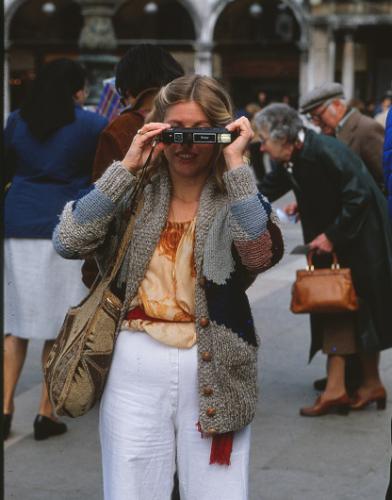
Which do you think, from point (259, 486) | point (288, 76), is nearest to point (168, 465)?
point (259, 486)

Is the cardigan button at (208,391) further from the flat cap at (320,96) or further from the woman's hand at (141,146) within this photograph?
the flat cap at (320,96)

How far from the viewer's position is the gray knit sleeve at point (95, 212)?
292 cm

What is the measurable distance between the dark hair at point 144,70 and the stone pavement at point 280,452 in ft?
5.71

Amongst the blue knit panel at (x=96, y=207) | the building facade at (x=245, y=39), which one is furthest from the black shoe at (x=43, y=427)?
the building facade at (x=245, y=39)

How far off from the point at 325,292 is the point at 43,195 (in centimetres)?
150

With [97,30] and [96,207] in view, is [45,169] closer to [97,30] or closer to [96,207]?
[96,207]

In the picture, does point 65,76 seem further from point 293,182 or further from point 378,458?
point 378,458

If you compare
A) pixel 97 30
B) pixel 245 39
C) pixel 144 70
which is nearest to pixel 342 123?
pixel 144 70

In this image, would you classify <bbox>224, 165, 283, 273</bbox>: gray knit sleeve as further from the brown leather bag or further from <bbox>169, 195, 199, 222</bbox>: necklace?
the brown leather bag

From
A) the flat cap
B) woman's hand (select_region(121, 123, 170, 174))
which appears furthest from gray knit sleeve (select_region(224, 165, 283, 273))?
the flat cap

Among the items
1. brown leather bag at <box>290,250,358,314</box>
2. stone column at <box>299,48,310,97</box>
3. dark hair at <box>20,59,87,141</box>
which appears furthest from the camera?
stone column at <box>299,48,310,97</box>

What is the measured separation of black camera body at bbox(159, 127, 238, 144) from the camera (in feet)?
9.47

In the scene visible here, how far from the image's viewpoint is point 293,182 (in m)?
5.55

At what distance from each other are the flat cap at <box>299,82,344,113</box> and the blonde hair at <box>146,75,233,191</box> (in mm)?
3275
